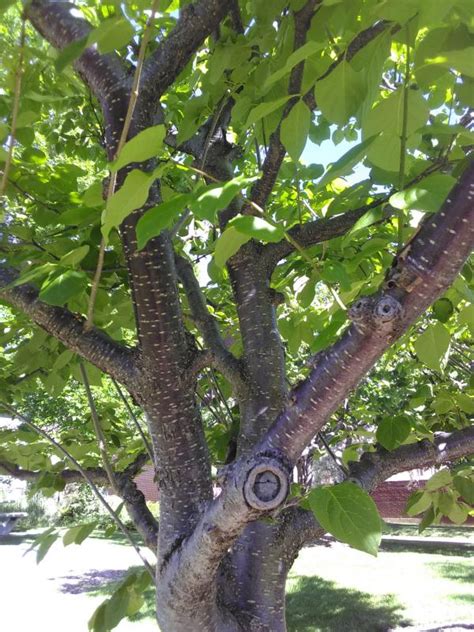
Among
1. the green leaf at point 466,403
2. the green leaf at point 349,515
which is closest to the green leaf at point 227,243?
the green leaf at point 349,515

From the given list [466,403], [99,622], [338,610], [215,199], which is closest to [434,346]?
[466,403]

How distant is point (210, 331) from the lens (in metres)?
2.04

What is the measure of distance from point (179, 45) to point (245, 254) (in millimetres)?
694

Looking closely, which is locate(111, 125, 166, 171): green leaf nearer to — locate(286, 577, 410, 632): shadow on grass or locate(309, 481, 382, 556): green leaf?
locate(309, 481, 382, 556): green leaf

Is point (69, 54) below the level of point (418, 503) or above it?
above

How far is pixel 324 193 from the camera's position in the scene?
2.40m

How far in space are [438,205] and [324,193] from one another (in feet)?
5.39

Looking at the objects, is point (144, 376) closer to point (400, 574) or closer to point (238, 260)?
point (238, 260)

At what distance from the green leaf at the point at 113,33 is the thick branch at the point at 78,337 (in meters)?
0.82

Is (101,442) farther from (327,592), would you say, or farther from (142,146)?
(327,592)

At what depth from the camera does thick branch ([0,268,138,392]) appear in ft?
4.97

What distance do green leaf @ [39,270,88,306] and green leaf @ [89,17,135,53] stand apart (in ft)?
1.46

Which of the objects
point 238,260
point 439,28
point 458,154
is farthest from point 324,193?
point 439,28

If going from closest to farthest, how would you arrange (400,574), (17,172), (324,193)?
(17,172) → (324,193) → (400,574)
